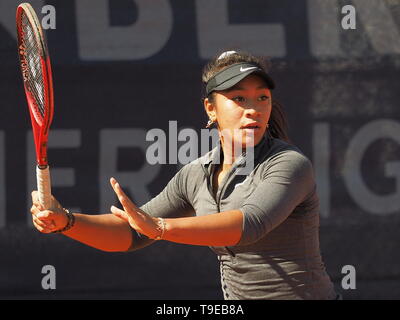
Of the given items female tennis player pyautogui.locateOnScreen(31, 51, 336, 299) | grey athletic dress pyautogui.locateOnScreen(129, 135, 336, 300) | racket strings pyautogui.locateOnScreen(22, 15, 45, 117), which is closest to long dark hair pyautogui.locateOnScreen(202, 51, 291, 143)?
female tennis player pyautogui.locateOnScreen(31, 51, 336, 299)

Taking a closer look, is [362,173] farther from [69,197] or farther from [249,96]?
[249,96]

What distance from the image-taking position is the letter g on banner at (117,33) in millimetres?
4879

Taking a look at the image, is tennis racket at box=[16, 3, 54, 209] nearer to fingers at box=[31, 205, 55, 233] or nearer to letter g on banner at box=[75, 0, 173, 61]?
fingers at box=[31, 205, 55, 233]

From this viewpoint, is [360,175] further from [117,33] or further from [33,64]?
[33,64]

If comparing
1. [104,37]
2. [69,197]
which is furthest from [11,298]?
[104,37]

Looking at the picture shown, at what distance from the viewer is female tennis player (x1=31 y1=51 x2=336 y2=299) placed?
2.59 meters

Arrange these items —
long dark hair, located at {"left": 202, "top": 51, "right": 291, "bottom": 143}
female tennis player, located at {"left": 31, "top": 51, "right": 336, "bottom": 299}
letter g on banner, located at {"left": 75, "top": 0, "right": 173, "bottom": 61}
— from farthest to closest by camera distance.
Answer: letter g on banner, located at {"left": 75, "top": 0, "right": 173, "bottom": 61} → long dark hair, located at {"left": 202, "top": 51, "right": 291, "bottom": 143} → female tennis player, located at {"left": 31, "top": 51, "right": 336, "bottom": 299}

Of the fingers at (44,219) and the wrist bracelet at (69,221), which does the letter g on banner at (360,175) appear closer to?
the wrist bracelet at (69,221)

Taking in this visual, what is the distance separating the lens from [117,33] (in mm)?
4902

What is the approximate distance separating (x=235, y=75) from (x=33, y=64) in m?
0.63

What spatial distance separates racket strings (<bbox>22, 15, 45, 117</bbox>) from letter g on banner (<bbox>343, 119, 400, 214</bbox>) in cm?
231

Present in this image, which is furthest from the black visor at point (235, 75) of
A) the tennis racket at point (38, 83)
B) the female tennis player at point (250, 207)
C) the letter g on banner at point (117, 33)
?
the letter g on banner at point (117, 33)

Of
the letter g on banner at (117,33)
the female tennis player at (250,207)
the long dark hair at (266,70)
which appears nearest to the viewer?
the female tennis player at (250,207)

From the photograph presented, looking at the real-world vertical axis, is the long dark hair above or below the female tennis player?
above
